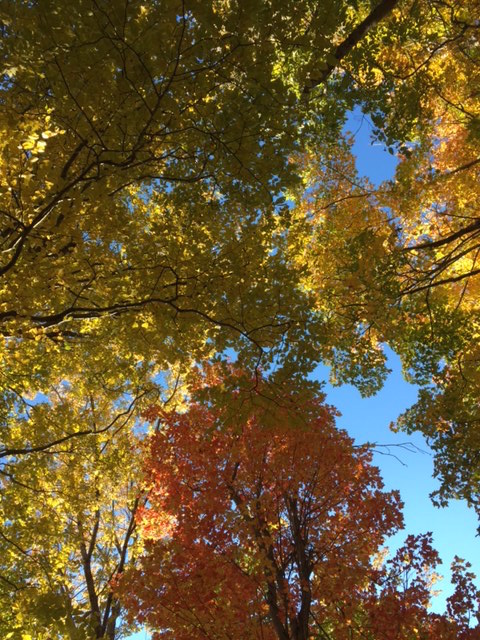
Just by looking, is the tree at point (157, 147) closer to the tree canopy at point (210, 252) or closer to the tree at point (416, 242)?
the tree canopy at point (210, 252)

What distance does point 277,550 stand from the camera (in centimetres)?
669

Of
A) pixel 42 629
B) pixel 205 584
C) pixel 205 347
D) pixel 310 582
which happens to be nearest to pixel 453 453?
pixel 310 582

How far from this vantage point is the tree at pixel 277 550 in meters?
6.38

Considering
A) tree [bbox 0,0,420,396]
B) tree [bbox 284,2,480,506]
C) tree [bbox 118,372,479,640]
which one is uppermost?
tree [bbox 284,2,480,506]

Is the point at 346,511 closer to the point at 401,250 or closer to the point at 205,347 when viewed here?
the point at 205,347

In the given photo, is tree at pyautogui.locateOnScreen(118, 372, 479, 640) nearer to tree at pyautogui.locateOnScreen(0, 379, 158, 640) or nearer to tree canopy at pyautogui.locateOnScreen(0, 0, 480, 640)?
tree canopy at pyautogui.locateOnScreen(0, 0, 480, 640)

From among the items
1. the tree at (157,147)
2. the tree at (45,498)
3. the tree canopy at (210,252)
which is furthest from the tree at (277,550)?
the tree at (157,147)

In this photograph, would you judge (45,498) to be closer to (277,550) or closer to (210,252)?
(277,550)

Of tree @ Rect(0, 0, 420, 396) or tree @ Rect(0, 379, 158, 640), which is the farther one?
tree @ Rect(0, 379, 158, 640)

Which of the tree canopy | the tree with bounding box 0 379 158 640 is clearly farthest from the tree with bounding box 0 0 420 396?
the tree with bounding box 0 379 158 640

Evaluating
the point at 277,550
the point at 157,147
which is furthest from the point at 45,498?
the point at 157,147

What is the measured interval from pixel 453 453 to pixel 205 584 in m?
5.17

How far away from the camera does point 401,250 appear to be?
7.23 meters

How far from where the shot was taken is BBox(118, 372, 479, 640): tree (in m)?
6.38
